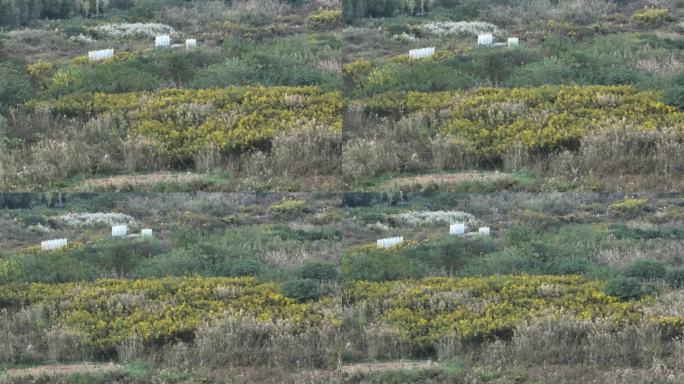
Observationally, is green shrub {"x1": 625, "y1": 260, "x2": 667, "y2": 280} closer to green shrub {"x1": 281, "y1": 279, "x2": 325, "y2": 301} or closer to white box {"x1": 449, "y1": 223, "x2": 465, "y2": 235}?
white box {"x1": 449, "y1": 223, "x2": 465, "y2": 235}

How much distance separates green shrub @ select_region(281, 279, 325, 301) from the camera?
1063 cm

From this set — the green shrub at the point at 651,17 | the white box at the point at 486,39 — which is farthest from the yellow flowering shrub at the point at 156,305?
the green shrub at the point at 651,17

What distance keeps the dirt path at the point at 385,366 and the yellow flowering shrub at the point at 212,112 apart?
88.9 inches

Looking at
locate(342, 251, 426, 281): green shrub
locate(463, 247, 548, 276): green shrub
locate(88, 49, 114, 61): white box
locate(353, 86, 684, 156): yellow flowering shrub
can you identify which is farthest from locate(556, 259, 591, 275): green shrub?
locate(88, 49, 114, 61): white box

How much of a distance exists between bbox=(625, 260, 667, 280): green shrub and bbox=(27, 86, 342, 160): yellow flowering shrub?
3.12 metres

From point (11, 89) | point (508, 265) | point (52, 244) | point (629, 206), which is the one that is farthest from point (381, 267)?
point (11, 89)

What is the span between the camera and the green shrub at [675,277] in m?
11.0

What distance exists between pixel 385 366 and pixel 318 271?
1078 millimetres

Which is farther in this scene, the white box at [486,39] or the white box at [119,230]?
the white box at [486,39]

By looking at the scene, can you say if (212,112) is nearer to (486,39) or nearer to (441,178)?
(441,178)

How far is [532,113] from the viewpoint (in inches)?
444

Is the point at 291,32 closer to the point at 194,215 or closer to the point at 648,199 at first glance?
the point at 194,215

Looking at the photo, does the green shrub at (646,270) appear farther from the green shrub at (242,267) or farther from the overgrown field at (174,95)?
the green shrub at (242,267)

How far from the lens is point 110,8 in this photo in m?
11.4
